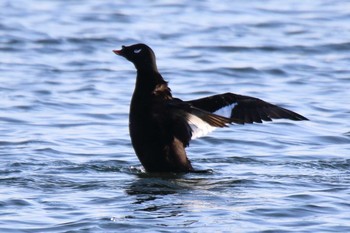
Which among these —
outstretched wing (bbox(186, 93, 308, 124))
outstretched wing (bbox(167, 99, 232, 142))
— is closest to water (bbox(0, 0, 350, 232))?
outstretched wing (bbox(167, 99, 232, 142))

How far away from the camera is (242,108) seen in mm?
9508

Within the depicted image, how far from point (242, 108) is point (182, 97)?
13.6 ft

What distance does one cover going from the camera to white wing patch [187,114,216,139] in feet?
28.8

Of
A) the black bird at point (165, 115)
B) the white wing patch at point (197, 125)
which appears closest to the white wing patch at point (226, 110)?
the black bird at point (165, 115)

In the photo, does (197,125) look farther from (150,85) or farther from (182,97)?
(182,97)

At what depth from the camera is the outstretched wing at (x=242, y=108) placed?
370 inches

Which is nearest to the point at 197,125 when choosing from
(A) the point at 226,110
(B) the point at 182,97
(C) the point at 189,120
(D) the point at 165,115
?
(C) the point at 189,120

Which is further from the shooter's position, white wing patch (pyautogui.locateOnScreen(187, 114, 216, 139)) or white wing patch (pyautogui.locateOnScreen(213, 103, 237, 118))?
white wing patch (pyautogui.locateOnScreen(213, 103, 237, 118))

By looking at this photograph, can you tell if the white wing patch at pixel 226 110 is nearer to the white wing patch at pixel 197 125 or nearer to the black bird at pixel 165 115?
the black bird at pixel 165 115

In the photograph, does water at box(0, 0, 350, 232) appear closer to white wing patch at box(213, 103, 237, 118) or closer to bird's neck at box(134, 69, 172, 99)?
white wing patch at box(213, 103, 237, 118)

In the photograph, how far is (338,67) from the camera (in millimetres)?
16188

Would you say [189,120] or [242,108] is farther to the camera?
[242,108]

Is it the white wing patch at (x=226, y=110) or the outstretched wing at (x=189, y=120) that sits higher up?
the white wing patch at (x=226, y=110)

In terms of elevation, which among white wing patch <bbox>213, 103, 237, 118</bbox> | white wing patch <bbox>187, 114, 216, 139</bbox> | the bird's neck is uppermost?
the bird's neck
